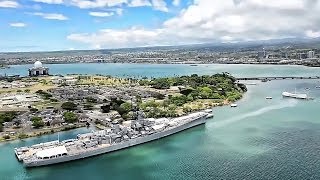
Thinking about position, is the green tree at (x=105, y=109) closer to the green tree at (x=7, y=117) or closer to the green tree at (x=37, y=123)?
the green tree at (x=37, y=123)

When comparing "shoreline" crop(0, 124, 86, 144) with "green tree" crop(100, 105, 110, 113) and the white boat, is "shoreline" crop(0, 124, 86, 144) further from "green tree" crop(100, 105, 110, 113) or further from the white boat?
the white boat

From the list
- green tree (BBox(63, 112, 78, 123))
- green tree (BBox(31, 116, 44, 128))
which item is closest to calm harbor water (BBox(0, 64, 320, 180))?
green tree (BBox(63, 112, 78, 123))

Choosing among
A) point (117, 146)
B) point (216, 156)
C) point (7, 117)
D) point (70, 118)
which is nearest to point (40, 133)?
point (70, 118)

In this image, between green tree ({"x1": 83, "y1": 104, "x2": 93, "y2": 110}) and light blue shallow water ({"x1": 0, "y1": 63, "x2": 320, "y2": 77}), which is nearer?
green tree ({"x1": 83, "y1": 104, "x2": 93, "y2": 110})

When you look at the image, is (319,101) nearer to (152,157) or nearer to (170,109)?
(170,109)

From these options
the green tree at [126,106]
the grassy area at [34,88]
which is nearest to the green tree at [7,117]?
the green tree at [126,106]

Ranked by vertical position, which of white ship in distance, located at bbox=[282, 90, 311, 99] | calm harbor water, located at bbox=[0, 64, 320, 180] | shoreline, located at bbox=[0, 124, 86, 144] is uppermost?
white ship in distance, located at bbox=[282, 90, 311, 99]

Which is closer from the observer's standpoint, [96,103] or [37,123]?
[37,123]

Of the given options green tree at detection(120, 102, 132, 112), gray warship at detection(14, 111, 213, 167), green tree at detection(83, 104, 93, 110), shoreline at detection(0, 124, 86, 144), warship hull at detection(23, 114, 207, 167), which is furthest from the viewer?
green tree at detection(83, 104, 93, 110)

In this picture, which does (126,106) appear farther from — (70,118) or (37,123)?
(37,123)

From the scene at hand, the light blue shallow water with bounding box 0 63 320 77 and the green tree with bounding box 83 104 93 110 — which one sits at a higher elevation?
the light blue shallow water with bounding box 0 63 320 77
